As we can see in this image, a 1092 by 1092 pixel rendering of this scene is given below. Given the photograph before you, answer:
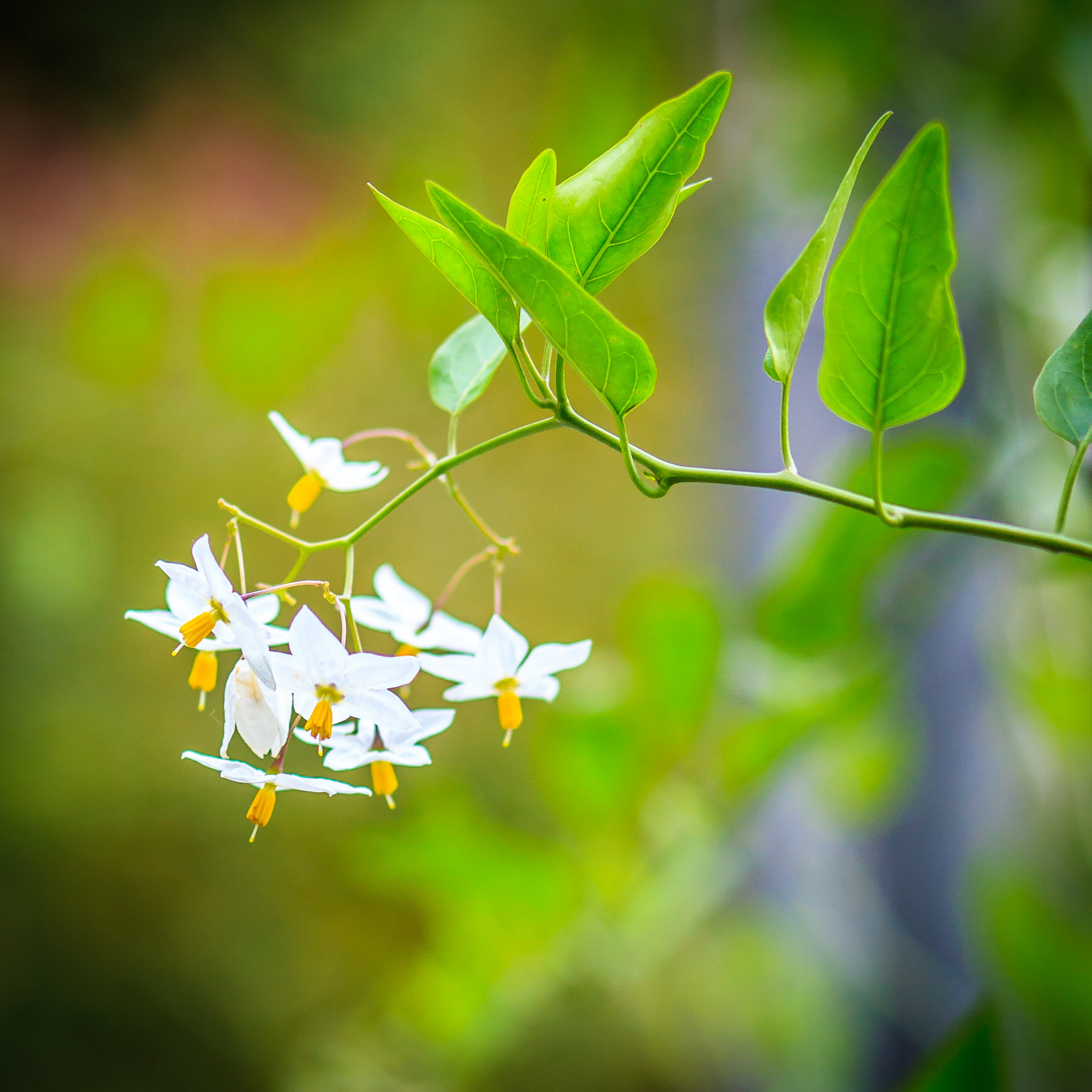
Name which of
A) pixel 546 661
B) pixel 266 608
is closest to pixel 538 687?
pixel 546 661

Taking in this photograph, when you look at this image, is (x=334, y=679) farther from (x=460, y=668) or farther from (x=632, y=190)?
(x=632, y=190)

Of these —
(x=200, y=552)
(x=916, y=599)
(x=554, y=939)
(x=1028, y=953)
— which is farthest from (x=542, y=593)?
(x=200, y=552)

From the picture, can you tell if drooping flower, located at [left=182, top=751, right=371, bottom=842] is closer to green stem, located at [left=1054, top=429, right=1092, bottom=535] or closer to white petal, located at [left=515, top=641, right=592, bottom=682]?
white petal, located at [left=515, top=641, right=592, bottom=682]

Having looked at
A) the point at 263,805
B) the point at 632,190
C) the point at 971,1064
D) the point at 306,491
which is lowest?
the point at 971,1064

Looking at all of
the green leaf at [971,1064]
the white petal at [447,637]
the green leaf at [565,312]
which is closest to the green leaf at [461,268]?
the green leaf at [565,312]

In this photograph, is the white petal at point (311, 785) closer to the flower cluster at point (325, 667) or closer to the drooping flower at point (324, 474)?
the flower cluster at point (325, 667)

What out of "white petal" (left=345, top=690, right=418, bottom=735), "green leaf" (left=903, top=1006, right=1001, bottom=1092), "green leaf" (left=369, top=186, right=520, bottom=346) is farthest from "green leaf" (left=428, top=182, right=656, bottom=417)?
"green leaf" (left=903, top=1006, right=1001, bottom=1092)
